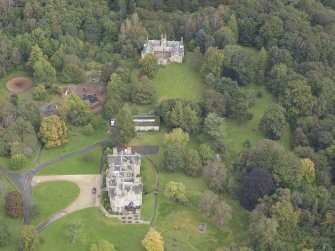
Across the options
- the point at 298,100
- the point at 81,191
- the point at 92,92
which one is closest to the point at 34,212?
the point at 81,191

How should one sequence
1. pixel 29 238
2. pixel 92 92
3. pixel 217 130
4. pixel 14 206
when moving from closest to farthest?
pixel 29 238 → pixel 14 206 → pixel 217 130 → pixel 92 92

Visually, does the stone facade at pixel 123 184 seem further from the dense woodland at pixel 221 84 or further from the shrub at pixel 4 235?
the shrub at pixel 4 235

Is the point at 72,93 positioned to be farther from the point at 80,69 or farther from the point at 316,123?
the point at 316,123

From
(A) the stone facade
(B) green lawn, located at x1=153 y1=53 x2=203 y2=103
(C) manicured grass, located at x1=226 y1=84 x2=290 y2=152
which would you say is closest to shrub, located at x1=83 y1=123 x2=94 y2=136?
(A) the stone facade

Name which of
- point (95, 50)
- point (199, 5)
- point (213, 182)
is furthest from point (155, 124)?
point (199, 5)

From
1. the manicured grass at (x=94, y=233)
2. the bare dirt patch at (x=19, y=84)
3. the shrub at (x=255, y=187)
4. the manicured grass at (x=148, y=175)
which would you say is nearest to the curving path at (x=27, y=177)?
the manicured grass at (x=94, y=233)

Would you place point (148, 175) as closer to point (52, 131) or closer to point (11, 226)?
point (52, 131)
